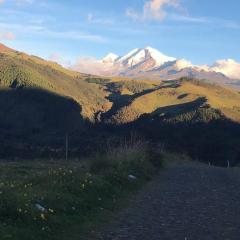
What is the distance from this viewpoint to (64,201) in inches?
516

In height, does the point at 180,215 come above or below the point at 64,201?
below

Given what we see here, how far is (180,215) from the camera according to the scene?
1370 cm

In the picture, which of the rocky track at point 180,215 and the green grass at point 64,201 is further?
the rocky track at point 180,215

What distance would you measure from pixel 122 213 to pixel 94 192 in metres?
1.85

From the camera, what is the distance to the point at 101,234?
11.0 meters

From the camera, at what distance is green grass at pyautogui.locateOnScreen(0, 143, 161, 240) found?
1036 cm

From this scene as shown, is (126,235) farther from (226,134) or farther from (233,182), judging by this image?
(226,134)

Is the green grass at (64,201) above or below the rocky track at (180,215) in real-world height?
above

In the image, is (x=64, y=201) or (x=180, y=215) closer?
(x=64, y=201)

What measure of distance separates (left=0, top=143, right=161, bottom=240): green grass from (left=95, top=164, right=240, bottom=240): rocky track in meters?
0.57

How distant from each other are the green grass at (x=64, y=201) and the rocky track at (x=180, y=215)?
571 millimetres

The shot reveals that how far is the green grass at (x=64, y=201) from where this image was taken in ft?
34.0

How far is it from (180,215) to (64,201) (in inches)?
120

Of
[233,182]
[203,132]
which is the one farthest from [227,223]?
[203,132]
